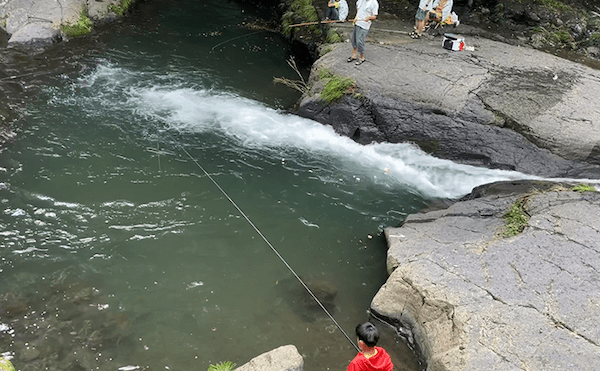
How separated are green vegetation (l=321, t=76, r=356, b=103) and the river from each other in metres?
0.66

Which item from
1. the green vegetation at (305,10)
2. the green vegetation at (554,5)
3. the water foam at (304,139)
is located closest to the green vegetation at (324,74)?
the water foam at (304,139)

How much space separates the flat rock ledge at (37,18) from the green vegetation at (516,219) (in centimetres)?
1112

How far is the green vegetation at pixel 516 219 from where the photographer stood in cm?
665

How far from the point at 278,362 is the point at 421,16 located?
9574 millimetres

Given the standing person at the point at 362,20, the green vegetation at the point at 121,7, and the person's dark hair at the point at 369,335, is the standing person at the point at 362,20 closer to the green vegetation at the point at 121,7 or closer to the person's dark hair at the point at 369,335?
the person's dark hair at the point at 369,335

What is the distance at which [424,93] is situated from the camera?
977cm

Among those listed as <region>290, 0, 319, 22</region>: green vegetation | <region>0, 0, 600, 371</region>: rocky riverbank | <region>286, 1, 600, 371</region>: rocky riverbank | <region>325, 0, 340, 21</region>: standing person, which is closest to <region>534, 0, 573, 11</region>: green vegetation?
<region>0, 0, 600, 371</region>: rocky riverbank

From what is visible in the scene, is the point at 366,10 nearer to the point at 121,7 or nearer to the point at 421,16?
the point at 421,16

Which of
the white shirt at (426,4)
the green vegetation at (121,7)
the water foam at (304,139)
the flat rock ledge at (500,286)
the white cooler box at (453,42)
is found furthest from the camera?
the green vegetation at (121,7)

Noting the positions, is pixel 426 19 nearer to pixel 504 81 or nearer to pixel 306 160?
pixel 504 81

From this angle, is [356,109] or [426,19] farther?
[426,19]

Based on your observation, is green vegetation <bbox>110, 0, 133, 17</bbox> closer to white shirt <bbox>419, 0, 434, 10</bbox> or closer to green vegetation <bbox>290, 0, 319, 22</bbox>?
green vegetation <bbox>290, 0, 319, 22</bbox>

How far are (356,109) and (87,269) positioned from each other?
588cm

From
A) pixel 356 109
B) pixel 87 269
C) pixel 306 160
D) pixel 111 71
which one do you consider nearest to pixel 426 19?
pixel 356 109
